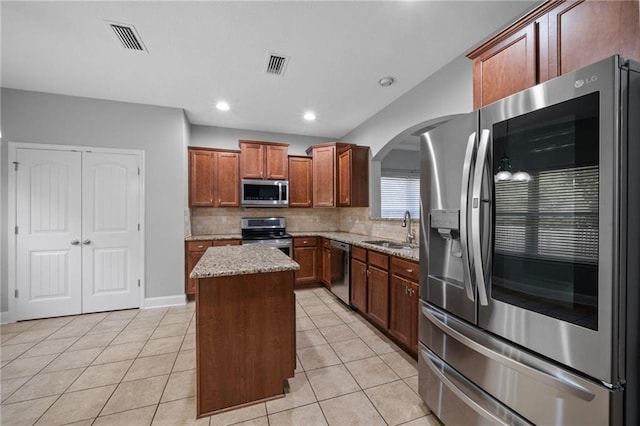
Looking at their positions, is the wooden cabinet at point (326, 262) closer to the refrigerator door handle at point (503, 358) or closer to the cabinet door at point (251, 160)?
the cabinet door at point (251, 160)

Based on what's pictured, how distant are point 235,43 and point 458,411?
10.1 feet

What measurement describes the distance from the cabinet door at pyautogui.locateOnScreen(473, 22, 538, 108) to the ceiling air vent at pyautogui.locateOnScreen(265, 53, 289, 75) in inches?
65.8

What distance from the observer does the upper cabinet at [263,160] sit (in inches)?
177

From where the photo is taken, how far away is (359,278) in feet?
10.6

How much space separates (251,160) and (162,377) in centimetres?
326

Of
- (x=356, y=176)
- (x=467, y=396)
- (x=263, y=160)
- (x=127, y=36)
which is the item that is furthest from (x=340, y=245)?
(x=127, y=36)

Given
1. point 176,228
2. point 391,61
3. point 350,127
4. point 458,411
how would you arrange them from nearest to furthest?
point 458,411
point 391,61
point 176,228
point 350,127

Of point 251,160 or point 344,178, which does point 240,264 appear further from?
point 251,160

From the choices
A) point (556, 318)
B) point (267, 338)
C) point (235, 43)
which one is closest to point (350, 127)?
Answer: point (235, 43)

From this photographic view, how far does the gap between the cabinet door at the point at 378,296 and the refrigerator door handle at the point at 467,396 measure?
0.95 meters

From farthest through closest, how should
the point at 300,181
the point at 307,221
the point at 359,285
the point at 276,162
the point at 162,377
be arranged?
1. the point at 307,221
2. the point at 300,181
3. the point at 276,162
4. the point at 359,285
5. the point at 162,377

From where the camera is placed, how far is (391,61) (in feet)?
8.48

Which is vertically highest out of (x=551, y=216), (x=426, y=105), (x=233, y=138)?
(x=233, y=138)

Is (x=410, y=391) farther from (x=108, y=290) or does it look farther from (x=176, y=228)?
(x=108, y=290)
